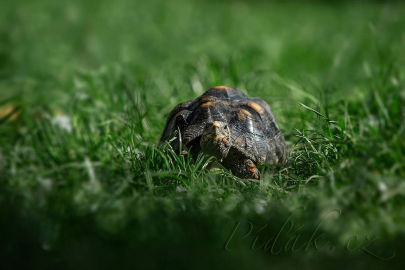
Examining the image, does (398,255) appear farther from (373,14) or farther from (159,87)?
(373,14)

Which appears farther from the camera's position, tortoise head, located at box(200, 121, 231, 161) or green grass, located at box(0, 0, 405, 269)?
tortoise head, located at box(200, 121, 231, 161)

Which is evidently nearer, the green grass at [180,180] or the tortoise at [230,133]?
the green grass at [180,180]

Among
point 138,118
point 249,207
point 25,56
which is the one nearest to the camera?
point 249,207

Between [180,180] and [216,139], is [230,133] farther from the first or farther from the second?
[180,180]

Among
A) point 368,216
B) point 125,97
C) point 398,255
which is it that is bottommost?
point 398,255

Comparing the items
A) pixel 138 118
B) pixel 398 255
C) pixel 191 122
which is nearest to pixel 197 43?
pixel 138 118
